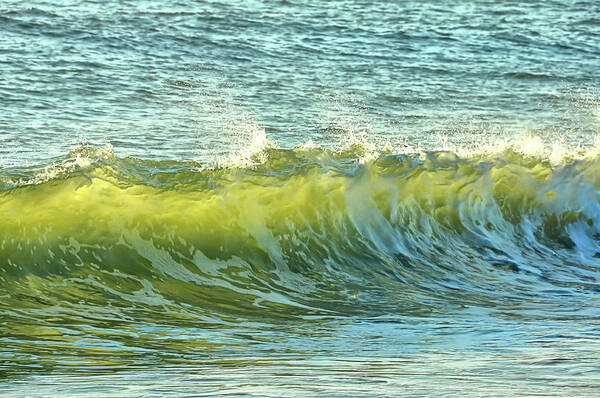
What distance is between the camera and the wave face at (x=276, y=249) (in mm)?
6039

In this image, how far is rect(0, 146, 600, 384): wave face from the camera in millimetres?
6039

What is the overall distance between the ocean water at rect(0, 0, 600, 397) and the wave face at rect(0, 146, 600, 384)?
22mm

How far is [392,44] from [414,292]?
10151mm

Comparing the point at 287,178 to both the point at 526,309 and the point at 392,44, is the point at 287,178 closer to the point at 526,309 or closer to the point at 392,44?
the point at 526,309

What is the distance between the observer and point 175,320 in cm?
625

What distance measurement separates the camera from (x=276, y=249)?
26.6 ft

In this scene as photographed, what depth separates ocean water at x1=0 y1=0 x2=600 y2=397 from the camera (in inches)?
198

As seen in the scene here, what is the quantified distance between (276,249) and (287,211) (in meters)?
0.60

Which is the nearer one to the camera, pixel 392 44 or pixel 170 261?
pixel 170 261

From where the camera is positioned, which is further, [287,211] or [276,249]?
[287,211]

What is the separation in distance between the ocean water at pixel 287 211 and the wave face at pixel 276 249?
0.02 meters

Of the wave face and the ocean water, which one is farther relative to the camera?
the wave face

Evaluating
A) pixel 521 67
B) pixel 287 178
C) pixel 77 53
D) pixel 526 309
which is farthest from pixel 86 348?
pixel 521 67

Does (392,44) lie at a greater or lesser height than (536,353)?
lesser
